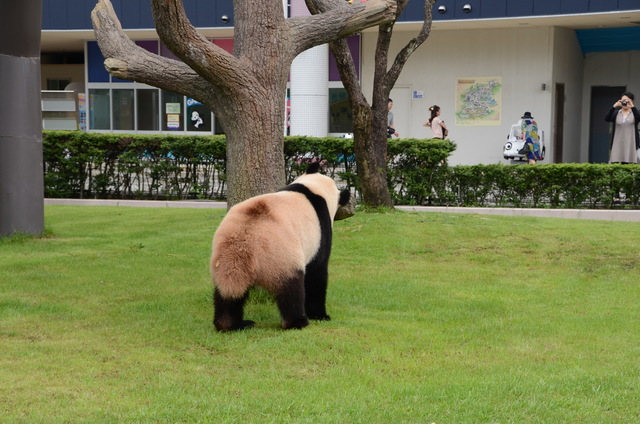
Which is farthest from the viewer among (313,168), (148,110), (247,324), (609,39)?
(148,110)

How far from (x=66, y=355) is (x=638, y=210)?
36.3ft

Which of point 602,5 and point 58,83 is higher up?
point 602,5

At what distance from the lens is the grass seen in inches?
170

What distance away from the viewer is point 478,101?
24.1 metres

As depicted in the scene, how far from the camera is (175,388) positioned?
4.57 meters

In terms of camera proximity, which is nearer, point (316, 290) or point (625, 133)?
point (316, 290)

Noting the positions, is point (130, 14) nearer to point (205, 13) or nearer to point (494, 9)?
point (205, 13)

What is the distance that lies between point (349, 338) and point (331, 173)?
354 inches

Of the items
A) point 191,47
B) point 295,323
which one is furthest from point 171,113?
point 295,323

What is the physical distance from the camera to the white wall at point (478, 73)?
76.9 feet

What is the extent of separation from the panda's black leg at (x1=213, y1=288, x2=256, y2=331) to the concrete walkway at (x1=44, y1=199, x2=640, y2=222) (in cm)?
808

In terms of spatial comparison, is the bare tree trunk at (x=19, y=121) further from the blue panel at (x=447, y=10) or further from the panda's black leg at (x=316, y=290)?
the blue panel at (x=447, y=10)

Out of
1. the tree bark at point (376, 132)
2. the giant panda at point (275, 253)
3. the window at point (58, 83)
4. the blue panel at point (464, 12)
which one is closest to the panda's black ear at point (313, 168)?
the giant panda at point (275, 253)

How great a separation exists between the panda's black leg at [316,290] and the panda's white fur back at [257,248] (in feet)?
1.26
